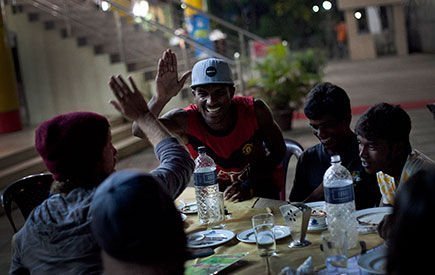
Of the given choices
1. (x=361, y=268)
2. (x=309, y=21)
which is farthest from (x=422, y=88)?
(x=309, y=21)

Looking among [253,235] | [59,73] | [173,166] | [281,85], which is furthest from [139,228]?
[59,73]

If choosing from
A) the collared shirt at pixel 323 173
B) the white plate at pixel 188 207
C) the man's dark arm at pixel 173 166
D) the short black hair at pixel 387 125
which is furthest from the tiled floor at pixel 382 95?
the short black hair at pixel 387 125

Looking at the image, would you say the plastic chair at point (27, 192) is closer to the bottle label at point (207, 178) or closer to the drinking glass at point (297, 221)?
the bottle label at point (207, 178)

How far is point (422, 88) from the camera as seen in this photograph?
54.9ft

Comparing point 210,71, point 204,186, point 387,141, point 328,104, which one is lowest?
point 204,186

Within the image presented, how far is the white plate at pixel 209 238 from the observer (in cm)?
314

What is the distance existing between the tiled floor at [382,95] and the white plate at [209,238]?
3.17m

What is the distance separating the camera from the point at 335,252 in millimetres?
2568

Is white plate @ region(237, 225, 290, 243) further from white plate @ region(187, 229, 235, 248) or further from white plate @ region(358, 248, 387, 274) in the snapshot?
white plate @ region(358, 248, 387, 274)

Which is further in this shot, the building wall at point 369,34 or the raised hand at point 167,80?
the building wall at point 369,34

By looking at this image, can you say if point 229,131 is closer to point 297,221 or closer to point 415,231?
point 297,221

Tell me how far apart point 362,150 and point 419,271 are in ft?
6.51

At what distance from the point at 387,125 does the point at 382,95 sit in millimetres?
13623

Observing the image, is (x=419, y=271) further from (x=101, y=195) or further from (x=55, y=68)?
(x=55, y=68)
